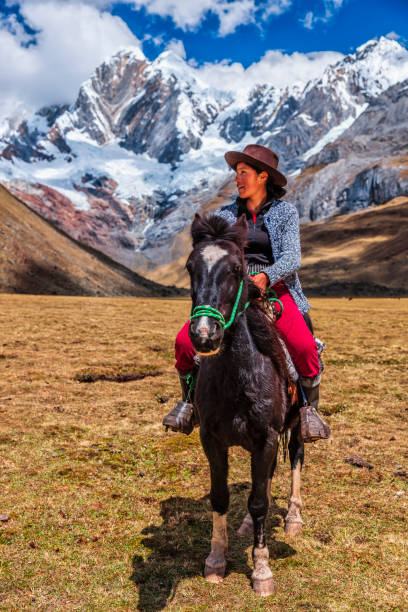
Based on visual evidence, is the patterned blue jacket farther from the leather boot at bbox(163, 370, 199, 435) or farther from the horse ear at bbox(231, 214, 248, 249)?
the leather boot at bbox(163, 370, 199, 435)

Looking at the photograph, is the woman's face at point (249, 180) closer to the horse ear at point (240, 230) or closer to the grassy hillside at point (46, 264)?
the horse ear at point (240, 230)

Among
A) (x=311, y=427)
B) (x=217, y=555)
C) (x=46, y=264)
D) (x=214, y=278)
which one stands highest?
(x=46, y=264)

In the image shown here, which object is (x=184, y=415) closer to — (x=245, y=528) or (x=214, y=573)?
(x=214, y=573)

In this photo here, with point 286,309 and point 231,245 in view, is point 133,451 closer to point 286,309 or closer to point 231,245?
point 286,309

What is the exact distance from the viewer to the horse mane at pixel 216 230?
5008mm

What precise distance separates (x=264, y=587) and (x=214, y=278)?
12.2ft

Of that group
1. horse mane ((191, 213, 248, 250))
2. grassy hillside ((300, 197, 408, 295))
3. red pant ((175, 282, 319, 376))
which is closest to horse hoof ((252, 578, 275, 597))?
red pant ((175, 282, 319, 376))

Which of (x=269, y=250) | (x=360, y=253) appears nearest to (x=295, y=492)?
(x=269, y=250)

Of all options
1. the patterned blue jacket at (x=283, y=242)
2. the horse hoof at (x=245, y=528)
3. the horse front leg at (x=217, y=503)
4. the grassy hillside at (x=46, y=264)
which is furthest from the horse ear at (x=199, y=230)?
the grassy hillside at (x=46, y=264)

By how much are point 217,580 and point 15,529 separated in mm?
2884

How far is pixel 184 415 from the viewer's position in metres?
6.34

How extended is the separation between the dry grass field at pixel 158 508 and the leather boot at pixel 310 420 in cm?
161

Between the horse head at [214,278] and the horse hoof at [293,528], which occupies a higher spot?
the horse head at [214,278]

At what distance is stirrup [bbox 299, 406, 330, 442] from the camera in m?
6.37
